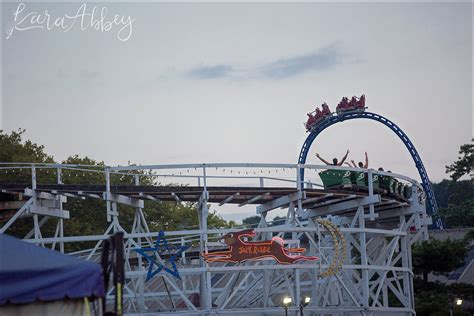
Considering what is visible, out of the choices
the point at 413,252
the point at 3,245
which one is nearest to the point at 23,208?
the point at 3,245

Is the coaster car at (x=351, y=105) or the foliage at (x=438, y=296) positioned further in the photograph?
the coaster car at (x=351, y=105)

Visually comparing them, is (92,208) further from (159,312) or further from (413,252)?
(159,312)

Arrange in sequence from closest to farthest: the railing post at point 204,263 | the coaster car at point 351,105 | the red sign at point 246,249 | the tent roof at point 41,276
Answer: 1. the tent roof at point 41,276
2. the railing post at point 204,263
3. the red sign at point 246,249
4. the coaster car at point 351,105

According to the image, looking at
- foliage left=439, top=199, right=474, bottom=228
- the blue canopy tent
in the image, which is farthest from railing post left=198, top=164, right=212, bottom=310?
foliage left=439, top=199, right=474, bottom=228

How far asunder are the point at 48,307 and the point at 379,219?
3297 cm

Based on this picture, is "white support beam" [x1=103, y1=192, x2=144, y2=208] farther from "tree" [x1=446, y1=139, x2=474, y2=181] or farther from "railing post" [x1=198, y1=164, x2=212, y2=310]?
"tree" [x1=446, y1=139, x2=474, y2=181]

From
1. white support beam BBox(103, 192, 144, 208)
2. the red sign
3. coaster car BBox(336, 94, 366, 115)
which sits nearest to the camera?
the red sign

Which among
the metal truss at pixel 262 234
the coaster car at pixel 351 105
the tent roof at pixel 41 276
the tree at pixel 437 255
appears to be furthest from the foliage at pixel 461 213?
the tent roof at pixel 41 276

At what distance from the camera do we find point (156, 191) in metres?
38.0

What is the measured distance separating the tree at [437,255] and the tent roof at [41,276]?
43.5 metres

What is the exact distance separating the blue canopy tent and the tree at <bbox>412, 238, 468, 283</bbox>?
43472 millimetres

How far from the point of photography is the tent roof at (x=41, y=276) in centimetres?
1620

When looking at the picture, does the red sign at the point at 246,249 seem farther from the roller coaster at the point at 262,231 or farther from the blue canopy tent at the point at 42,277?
the blue canopy tent at the point at 42,277

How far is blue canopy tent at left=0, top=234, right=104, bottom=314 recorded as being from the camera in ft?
53.2
